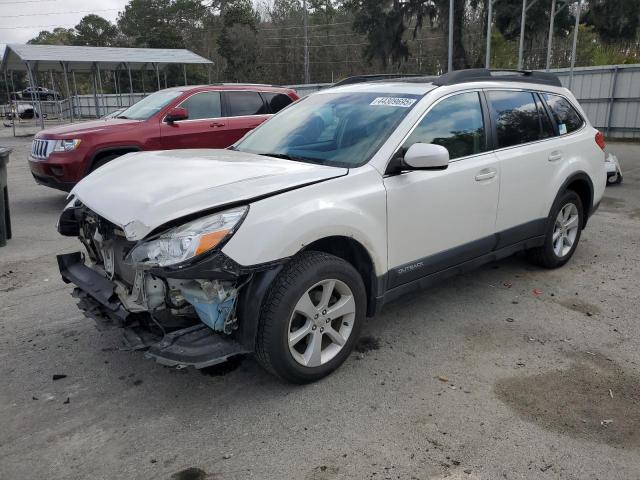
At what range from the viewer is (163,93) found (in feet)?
29.5

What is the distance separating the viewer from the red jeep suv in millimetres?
7645

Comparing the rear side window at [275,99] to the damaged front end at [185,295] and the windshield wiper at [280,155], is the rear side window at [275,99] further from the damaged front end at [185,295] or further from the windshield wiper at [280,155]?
the damaged front end at [185,295]

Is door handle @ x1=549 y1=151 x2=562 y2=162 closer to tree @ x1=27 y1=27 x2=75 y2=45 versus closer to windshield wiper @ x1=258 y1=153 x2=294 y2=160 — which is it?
windshield wiper @ x1=258 y1=153 x2=294 y2=160

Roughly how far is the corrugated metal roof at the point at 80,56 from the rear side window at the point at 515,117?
2328 cm

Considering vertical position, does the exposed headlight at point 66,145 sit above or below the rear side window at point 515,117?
below

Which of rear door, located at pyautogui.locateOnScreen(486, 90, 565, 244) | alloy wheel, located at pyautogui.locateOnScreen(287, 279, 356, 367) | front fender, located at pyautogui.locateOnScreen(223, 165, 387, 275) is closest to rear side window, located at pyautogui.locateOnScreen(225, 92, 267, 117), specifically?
rear door, located at pyautogui.locateOnScreen(486, 90, 565, 244)

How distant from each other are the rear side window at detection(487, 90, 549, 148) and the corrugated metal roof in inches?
916

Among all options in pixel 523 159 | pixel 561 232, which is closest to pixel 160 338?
pixel 523 159

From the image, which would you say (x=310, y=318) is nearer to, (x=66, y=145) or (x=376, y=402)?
(x=376, y=402)

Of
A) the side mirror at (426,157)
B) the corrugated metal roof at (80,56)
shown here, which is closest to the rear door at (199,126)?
the side mirror at (426,157)

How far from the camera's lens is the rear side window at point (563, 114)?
16.0 feet

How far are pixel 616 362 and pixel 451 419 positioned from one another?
4.51 ft

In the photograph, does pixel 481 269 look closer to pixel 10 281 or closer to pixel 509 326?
pixel 509 326

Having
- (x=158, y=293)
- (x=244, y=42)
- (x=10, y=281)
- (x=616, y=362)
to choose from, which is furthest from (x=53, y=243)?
(x=244, y=42)
